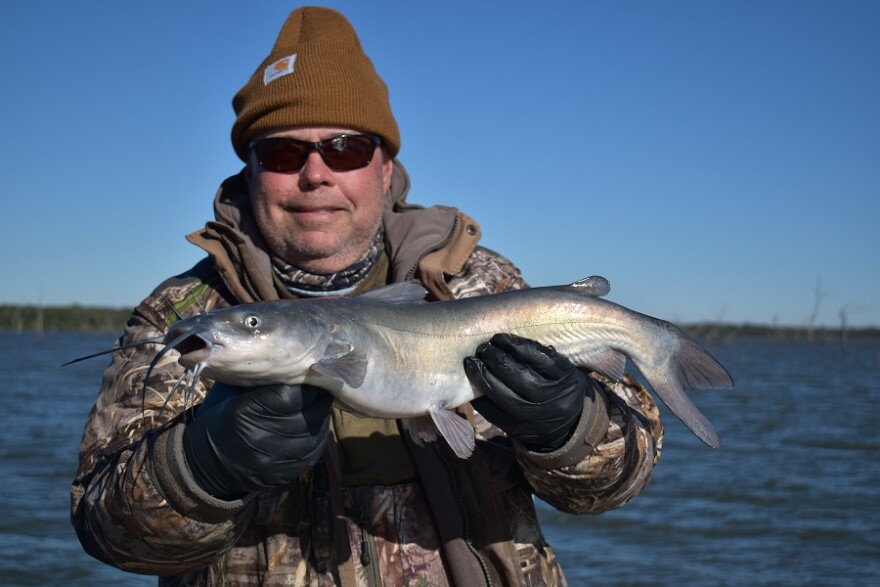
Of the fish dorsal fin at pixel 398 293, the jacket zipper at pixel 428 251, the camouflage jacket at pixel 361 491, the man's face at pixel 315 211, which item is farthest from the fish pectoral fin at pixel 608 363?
the man's face at pixel 315 211

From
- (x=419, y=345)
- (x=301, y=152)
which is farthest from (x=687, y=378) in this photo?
(x=301, y=152)

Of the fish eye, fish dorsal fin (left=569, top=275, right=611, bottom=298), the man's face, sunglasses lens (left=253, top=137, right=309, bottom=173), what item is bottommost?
the fish eye

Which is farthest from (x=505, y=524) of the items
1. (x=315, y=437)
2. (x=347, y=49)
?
(x=347, y=49)

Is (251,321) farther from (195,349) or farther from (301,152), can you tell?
(301,152)

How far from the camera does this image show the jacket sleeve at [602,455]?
130 inches

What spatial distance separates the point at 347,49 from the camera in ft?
13.9

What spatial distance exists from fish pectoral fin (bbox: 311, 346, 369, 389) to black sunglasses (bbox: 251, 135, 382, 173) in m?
1.26

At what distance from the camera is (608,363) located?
3.39m

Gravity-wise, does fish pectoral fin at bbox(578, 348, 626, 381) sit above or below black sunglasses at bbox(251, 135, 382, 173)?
below

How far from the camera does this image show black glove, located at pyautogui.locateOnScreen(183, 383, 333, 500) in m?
2.78

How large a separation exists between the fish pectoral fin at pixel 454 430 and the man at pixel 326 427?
0.13m

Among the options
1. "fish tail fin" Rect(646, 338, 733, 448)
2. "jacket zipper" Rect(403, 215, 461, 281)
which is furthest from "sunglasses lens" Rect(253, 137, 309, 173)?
"fish tail fin" Rect(646, 338, 733, 448)

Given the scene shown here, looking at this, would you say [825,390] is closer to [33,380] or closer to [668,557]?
[668,557]

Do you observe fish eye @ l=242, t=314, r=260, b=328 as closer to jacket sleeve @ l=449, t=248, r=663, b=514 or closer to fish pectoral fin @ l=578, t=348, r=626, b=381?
jacket sleeve @ l=449, t=248, r=663, b=514
